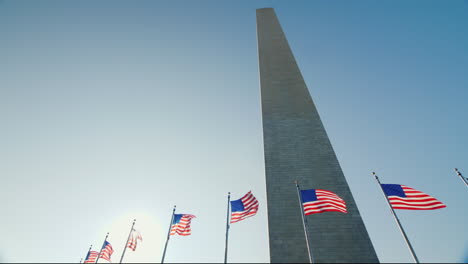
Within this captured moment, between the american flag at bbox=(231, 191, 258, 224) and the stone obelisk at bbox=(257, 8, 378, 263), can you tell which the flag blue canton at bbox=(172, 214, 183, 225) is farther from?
the stone obelisk at bbox=(257, 8, 378, 263)

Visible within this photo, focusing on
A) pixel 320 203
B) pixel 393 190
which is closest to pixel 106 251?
pixel 320 203

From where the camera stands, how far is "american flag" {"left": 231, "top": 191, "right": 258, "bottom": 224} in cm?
1430

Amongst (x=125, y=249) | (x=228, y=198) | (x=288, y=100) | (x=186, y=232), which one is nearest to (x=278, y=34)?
(x=288, y=100)

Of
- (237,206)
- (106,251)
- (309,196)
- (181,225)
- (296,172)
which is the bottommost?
(106,251)

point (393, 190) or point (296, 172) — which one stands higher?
point (296, 172)

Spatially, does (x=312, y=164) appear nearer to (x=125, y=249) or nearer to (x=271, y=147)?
(x=271, y=147)

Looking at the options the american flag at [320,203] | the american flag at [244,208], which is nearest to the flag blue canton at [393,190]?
the american flag at [320,203]

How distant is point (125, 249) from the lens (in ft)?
→ 54.7

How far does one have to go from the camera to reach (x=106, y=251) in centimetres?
1842

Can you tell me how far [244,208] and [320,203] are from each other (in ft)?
14.6

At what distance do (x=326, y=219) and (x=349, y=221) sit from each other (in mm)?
1528

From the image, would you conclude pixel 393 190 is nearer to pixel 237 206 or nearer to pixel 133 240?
→ pixel 237 206

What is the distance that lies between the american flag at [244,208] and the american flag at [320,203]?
306 centimetres

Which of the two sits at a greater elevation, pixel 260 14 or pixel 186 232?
pixel 260 14
